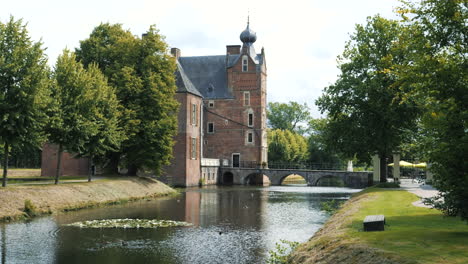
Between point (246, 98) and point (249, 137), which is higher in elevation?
point (246, 98)

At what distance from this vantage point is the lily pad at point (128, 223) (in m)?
23.5

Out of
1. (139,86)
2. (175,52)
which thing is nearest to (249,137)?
(175,52)

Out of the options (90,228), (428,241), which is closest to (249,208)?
(90,228)

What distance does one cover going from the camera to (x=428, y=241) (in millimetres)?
12203

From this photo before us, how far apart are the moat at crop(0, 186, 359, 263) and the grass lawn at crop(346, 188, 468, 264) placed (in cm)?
379

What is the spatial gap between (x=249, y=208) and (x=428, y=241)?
21.9 metres

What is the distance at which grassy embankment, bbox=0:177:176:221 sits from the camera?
83.6 ft

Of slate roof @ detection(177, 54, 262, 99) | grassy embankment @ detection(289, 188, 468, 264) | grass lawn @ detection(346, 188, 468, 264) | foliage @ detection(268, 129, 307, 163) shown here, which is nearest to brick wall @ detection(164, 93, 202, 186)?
slate roof @ detection(177, 54, 262, 99)

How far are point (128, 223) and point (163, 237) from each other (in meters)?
4.47

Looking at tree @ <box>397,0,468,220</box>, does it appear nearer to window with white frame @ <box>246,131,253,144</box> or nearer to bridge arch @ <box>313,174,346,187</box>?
bridge arch @ <box>313,174,346,187</box>

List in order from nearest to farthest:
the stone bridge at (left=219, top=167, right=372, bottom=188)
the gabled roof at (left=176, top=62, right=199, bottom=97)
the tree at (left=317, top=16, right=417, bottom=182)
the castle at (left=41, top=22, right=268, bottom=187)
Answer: the tree at (left=317, top=16, right=417, bottom=182)
the gabled roof at (left=176, top=62, right=199, bottom=97)
the stone bridge at (left=219, top=167, right=372, bottom=188)
the castle at (left=41, top=22, right=268, bottom=187)

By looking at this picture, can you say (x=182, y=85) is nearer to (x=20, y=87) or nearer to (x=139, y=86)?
(x=139, y=86)

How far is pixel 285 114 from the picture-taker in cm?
11812

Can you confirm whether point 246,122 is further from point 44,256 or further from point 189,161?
point 44,256
